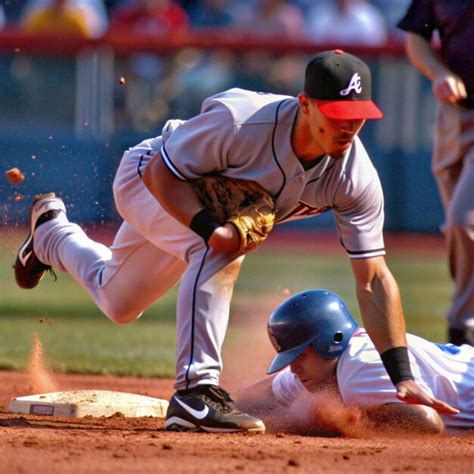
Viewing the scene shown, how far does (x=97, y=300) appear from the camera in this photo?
5703 mm

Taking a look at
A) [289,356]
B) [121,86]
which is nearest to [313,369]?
[289,356]

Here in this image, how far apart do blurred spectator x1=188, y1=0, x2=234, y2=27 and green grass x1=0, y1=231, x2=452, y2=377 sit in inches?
125

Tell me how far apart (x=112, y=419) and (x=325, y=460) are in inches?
56.9

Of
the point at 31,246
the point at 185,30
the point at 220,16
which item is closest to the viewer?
the point at 31,246

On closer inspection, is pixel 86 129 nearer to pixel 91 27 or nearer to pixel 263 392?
pixel 91 27

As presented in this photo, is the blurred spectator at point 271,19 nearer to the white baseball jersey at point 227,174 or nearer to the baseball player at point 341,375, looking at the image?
the white baseball jersey at point 227,174

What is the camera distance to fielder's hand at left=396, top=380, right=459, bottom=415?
440cm

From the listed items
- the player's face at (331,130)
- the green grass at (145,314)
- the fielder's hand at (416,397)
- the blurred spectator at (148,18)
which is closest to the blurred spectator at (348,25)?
the blurred spectator at (148,18)

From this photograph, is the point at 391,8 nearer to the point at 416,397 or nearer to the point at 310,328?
the point at 310,328

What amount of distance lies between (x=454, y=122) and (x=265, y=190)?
2437 millimetres

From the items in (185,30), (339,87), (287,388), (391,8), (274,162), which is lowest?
(287,388)

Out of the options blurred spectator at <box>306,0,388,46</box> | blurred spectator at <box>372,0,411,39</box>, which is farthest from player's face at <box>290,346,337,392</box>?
blurred spectator at <box>372,0,411,39</box>

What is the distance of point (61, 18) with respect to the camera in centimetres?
1466

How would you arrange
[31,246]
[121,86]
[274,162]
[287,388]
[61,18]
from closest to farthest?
[274,162]
[287,388]
[31,246]
[121,86]
[61,18]
